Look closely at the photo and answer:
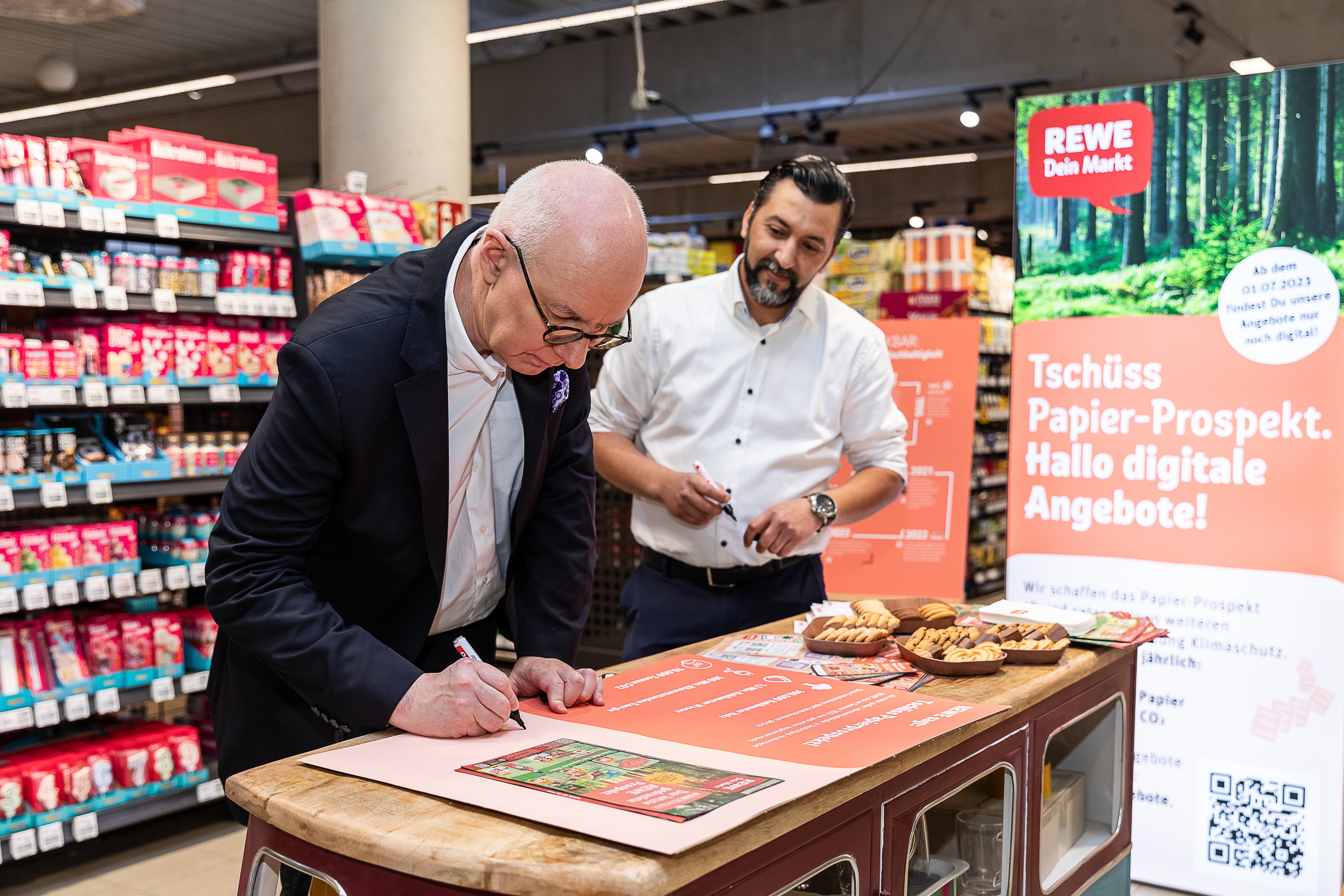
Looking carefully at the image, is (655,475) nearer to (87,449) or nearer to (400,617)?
(400,617)

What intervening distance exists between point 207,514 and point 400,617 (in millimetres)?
2795

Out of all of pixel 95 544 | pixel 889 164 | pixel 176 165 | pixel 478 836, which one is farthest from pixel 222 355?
pixel 889 164

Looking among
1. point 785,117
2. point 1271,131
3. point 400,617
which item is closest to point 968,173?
point 785,117

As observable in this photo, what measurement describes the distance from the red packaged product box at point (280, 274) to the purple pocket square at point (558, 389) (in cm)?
299

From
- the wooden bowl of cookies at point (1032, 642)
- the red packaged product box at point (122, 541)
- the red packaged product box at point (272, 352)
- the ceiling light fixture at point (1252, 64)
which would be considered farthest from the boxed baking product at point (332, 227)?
the ceiling light fixture at point (1252, 64)

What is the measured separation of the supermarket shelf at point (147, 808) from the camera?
378 centimetres

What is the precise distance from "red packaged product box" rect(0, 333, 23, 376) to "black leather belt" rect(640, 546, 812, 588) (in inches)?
89.7

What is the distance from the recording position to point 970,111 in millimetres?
11078

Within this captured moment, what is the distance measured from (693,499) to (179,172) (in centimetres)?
266

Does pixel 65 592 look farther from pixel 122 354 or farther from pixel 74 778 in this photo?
pixel 122 354

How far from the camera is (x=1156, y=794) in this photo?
3695 mm

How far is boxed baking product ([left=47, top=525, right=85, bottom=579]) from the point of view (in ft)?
12.5

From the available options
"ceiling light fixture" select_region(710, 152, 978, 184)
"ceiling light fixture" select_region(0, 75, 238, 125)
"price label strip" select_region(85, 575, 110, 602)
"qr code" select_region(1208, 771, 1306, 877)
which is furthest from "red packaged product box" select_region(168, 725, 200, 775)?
"ceiling light fixture" select_region(710, 152, 978, 184)

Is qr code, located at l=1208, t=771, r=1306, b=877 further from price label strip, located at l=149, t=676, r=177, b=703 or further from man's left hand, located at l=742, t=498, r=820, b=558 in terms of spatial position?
price label strip, located at l=149, t=676, r=177, b=703
